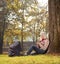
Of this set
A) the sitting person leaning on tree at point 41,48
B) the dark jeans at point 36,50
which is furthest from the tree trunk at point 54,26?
the dark jeans at point 36,50

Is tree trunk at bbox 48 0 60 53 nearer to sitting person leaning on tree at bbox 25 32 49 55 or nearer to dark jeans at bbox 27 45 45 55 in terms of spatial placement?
sitting person leaning on tree at bbox 25 32 49 55

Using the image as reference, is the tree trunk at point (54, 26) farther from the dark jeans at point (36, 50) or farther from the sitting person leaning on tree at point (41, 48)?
the dark jeans at point (36, 50)

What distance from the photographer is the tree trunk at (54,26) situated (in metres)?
10.3

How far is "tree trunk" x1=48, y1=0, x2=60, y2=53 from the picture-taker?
10305mm

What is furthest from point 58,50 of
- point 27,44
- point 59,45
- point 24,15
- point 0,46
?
point 27,44

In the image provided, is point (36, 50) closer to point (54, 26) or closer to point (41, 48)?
point (41, 48)

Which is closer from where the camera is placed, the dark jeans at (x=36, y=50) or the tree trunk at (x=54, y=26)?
the tree trunk at (x=54, y=26)

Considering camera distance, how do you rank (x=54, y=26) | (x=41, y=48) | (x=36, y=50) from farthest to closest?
(x=41, y=48)
(x=36, y=50)
(x=54, y=26)

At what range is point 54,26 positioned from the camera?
34.2 feet

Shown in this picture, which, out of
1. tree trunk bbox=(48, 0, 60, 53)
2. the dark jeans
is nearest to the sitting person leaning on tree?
the dark jeans

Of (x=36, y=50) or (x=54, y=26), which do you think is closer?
(x=54, y=26)

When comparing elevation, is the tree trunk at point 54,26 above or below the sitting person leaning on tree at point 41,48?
above

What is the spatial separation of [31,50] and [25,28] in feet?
79.5

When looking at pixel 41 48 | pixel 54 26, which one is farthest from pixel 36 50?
pixel 54 26
